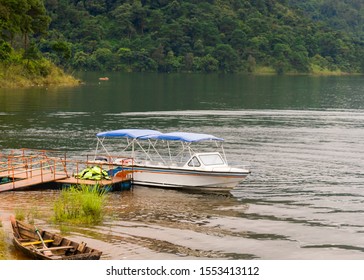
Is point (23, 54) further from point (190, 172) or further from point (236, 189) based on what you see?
point (236, 189)

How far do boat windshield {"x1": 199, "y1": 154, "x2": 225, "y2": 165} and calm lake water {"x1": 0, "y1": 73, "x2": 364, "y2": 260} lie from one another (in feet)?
6.88

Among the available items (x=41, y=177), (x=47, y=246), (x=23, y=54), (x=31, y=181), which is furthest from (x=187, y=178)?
(x=23, y=54)

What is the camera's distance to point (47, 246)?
86.9 ft

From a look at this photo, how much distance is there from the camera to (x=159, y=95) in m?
120

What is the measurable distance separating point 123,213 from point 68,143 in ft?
86.1

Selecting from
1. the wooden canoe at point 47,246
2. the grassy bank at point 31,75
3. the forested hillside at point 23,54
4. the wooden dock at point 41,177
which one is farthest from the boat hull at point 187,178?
the grassy bank at point 31,75

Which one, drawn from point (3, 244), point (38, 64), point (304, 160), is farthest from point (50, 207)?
point (38, 64)

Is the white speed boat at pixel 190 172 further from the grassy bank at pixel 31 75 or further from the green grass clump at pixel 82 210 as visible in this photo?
the grassy bank at pixel 31 75

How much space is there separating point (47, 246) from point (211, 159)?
694 inches

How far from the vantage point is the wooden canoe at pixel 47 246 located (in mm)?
24891

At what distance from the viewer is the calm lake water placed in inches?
1168

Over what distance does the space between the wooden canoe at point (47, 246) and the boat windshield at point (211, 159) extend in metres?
16.5

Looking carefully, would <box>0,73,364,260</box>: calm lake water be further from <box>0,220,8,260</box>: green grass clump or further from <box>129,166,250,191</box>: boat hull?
<box>129,166,250,191</box>: boat hull
